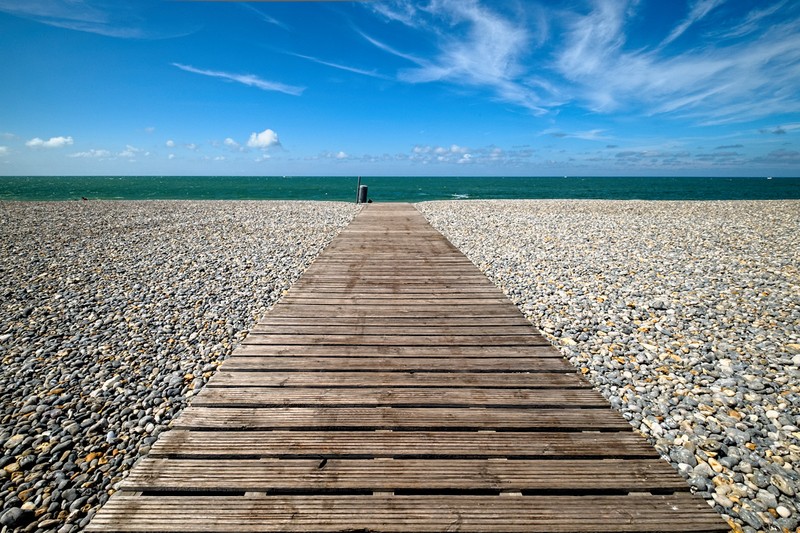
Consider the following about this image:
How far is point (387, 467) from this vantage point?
208 cm

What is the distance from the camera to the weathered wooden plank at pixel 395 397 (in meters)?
2.64

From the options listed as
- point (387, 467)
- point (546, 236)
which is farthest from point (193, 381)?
point (546, 236)

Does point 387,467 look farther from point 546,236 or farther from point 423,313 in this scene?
point 546,236

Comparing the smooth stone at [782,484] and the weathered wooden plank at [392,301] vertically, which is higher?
the weathered wooden plank at [392,301]

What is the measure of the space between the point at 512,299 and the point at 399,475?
3561mm

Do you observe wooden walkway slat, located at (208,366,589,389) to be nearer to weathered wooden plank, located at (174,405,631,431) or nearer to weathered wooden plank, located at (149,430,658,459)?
weathered wooden plank, located at (174,405,631,431)

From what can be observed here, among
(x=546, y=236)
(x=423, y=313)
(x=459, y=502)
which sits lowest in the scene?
(x=459, y=502)

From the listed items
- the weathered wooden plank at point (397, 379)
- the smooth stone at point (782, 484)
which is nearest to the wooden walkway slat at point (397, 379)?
the weathered wooden plank at point (397, 379)

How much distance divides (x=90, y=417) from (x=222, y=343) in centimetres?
126

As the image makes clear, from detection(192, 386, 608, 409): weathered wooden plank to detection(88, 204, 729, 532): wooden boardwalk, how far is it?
0.5 inches

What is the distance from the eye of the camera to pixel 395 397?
8.90ft

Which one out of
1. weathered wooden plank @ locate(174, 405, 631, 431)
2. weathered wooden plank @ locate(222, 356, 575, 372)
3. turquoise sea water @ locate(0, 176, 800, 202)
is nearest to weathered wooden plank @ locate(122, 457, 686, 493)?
weathered wooden plank @ locate(174, 405, 631, 431)

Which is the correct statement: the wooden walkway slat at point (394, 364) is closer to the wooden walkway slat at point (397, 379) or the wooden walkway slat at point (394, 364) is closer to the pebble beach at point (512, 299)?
the wooden walkway slat at point (397, 379)

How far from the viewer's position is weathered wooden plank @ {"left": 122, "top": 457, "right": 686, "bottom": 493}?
195 centimetres
